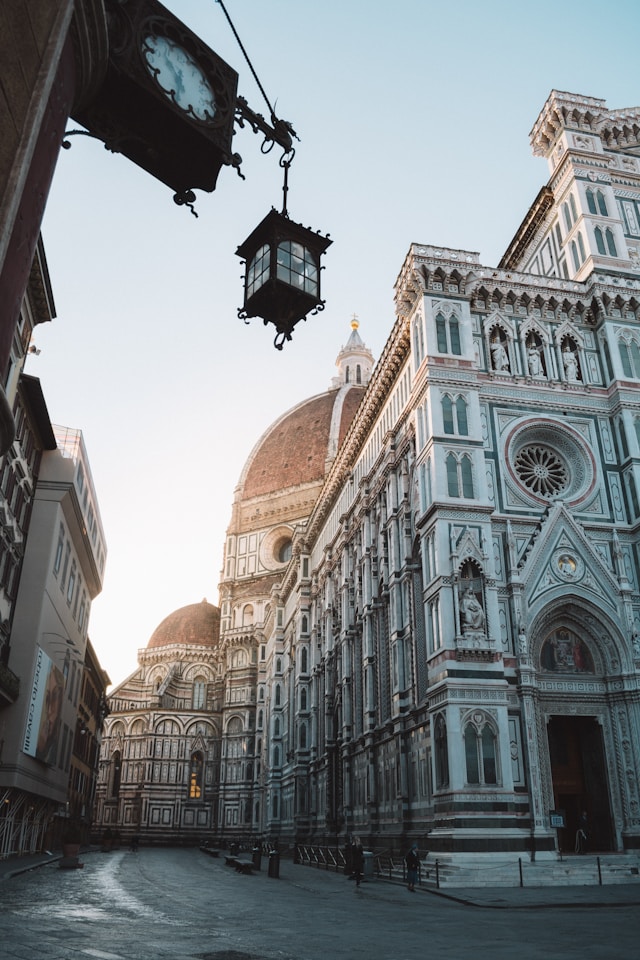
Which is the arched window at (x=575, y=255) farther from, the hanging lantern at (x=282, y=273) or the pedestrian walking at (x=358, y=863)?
the hanging lantern at (x=282, y=273)

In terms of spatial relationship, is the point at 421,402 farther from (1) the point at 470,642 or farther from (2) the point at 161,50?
(2) the point at 161,50

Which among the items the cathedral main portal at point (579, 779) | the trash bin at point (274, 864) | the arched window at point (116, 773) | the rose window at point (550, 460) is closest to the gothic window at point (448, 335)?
the rose window at point (550, 460)

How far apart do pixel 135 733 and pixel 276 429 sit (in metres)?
40.8

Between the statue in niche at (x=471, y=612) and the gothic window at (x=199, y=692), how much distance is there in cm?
6184

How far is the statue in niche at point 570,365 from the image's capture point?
1298 inches

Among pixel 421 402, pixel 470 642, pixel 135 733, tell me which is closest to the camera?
pixel 470 642

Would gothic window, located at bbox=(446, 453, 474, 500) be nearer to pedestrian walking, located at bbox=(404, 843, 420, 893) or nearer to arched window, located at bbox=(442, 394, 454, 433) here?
arched window, located at bbox=(442, 394, 454, 433)

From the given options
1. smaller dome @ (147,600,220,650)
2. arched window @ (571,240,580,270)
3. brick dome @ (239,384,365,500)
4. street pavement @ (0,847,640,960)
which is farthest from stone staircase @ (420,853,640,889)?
smaller dome @ (147,600,220,650)

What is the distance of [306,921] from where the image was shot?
45.7 ft

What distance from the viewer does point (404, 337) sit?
34844 mm

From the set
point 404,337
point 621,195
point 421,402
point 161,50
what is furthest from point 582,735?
point 161,50

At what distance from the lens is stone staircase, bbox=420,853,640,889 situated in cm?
2302

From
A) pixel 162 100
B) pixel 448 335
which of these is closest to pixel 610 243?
pixel 448 335

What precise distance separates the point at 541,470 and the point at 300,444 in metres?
64.2
